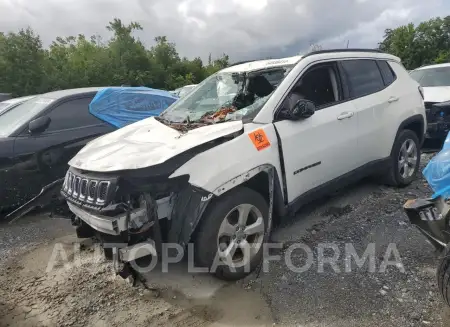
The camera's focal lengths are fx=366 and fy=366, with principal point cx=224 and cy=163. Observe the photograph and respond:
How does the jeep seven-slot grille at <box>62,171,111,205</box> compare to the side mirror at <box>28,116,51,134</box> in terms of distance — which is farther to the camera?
the side mirror at <box>28,116,51,134</box>

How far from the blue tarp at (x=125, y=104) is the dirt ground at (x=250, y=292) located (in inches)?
90.2

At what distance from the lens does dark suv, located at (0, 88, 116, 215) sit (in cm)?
471

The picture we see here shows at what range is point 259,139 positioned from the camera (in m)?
3.19

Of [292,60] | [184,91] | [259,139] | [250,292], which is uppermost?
[184,91]

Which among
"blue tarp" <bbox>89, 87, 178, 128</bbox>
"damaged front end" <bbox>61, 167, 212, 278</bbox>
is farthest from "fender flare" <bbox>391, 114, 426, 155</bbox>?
"blue tarp" <bbox>89, 87, 178, 128</bbox>

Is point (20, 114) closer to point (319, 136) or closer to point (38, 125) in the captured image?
point (38, 125)

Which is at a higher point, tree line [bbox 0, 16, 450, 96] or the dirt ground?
tree line [bbox 0, 16, 450, 96]

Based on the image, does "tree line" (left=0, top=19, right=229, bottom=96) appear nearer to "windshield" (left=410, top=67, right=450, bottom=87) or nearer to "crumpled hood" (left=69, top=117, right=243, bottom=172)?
"windshield" (left=410, top=67, right=450, bottom=87)

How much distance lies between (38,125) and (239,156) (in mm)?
3238

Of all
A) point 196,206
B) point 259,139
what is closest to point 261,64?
point 259,139

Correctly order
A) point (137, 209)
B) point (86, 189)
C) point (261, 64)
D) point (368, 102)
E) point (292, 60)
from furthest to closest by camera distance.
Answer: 1. point (368, 102)
2. point (261, 64)
3. point (292, 60)
4. point (86, 189)
5. point (137, 209)

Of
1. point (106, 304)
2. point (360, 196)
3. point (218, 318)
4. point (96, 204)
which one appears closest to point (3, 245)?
point (106, 304)

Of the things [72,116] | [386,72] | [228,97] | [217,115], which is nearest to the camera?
[217,115]

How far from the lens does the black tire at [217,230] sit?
2848mm
